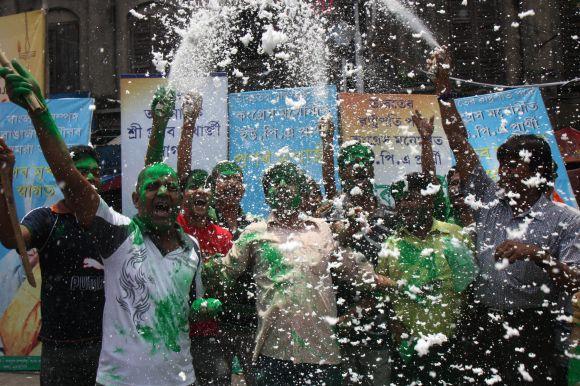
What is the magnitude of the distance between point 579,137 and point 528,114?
3.64 metres

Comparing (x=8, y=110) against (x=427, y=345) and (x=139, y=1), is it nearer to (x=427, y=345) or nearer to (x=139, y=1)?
(x=427, y=345)

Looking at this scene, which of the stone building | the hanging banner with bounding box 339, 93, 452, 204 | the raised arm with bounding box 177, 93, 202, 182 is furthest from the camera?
the stone building

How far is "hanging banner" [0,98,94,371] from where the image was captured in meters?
6.19

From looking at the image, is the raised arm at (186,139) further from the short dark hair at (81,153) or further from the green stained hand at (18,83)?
the green stained hand at (18,83)

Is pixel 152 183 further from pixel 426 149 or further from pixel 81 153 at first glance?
pixel 426 149

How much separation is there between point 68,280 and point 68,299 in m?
0.09

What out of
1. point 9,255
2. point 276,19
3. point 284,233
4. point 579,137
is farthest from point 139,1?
point 284,233

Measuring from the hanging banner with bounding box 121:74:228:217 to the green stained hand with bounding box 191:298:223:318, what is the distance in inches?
123

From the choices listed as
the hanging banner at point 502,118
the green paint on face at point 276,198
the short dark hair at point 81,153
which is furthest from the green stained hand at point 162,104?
the hanging banner at point 502,118

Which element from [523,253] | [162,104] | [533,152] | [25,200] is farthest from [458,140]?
[25,200]

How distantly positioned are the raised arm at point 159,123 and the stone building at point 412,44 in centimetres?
744

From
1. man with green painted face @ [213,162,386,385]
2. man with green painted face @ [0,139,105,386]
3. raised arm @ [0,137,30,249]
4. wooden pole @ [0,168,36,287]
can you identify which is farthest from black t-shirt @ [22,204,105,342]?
man with green painted face @ [213,162,386,385]

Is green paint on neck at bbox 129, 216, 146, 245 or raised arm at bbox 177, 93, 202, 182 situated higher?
raised arm at bbox 177, 93, 202, 182

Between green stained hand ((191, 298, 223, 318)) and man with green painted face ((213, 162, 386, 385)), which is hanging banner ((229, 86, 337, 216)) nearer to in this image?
man with green painted face ((213, 162, 386, 385))
